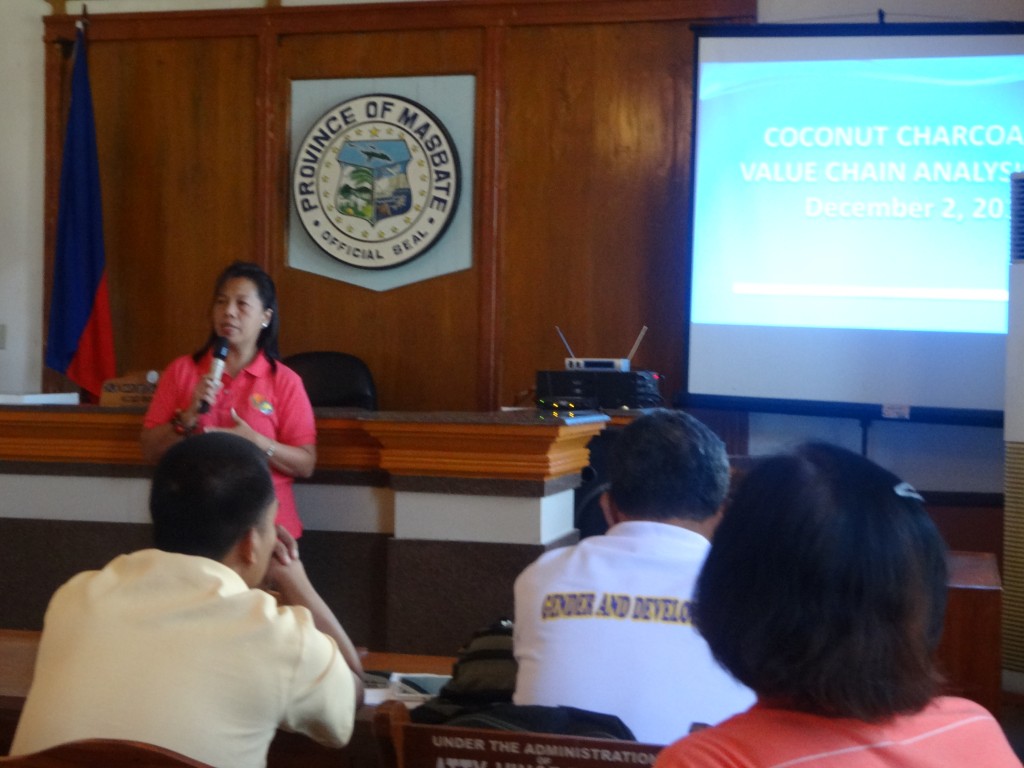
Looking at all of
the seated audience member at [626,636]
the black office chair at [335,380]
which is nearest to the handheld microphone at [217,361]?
the seated audience member at [626,636]

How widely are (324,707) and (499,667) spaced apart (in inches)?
10.6

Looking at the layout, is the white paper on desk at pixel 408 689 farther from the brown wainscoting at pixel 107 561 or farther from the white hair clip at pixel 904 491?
the brown wainscoting at pixel 107 561

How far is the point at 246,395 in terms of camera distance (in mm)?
3088

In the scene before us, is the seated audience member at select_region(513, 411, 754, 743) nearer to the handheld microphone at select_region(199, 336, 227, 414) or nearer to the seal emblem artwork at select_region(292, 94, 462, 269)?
the handheld microphone at select_region(199, 336, 227, 414)

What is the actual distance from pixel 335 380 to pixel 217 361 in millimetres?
2161

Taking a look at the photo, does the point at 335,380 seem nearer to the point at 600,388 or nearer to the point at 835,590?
the point at 600,388

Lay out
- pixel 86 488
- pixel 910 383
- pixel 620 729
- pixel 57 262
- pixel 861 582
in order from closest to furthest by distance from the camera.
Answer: pixel 861 582
pixel 620 729
pixel 86 488
pixel 910 383
pixel 57 262

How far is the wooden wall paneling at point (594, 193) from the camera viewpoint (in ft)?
17.2

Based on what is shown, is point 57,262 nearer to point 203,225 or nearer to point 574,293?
point 203,225

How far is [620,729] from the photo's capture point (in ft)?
4.21

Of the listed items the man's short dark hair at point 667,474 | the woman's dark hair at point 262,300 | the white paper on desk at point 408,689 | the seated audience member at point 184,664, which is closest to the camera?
the seated audience member at point 184,664

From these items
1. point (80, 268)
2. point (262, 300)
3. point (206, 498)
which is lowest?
point (206, 498)

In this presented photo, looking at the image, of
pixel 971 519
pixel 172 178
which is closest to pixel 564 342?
pixel 971 519

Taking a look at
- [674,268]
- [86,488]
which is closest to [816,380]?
[674,268]
